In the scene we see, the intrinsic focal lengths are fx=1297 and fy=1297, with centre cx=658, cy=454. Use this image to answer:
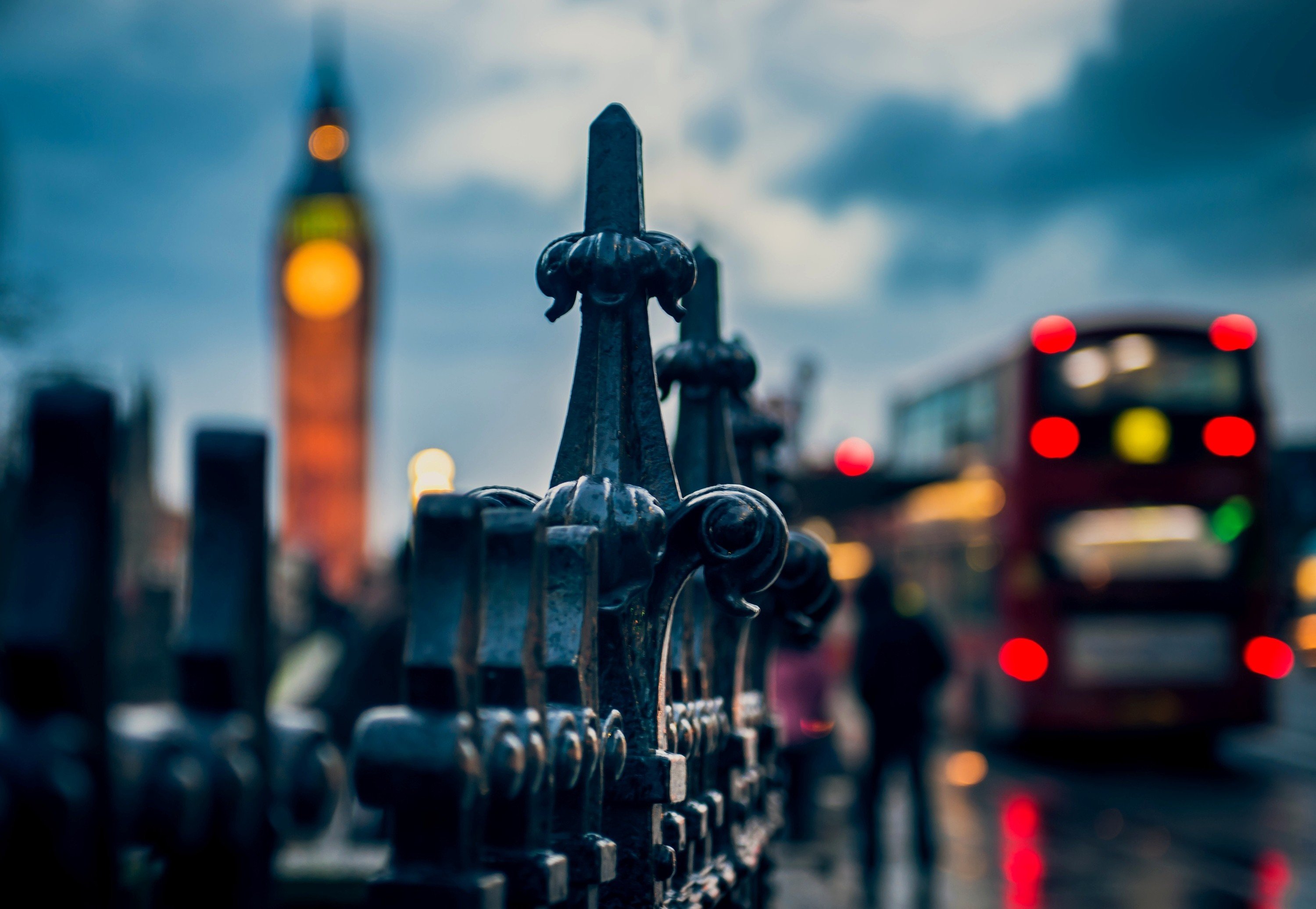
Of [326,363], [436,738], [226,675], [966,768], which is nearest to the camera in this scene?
[226,675]

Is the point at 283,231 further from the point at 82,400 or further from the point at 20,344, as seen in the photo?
the point at 82,400

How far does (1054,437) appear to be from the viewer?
13.2 metres

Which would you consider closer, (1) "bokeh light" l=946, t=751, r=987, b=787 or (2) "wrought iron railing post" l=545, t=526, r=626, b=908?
(2) "wrought iron railing post" l=545, t=526, r=626, b=908

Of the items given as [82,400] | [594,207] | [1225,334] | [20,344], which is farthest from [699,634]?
[1225,334]

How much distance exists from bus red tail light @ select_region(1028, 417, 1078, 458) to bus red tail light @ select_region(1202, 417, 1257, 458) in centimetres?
132

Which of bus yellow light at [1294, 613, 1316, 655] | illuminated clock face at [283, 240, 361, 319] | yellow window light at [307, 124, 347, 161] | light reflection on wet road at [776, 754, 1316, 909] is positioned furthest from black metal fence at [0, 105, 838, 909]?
yellow window light at [307, 124, 347, 161]

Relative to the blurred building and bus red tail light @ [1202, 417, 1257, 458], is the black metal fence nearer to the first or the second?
the blurred building

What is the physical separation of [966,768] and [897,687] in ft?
21.7

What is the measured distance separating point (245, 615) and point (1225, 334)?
14.0 meters

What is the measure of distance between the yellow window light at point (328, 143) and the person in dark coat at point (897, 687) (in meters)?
64.5

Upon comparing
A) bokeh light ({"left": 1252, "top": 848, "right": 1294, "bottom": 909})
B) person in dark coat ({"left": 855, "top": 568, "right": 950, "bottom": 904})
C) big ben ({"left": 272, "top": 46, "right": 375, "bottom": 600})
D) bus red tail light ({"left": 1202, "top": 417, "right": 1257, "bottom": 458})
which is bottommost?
bokeh light ({"left": 1252, "top": 848, "right": 1294, "bottom": 909})

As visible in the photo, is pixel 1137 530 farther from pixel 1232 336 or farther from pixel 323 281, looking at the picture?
pixel 323 281

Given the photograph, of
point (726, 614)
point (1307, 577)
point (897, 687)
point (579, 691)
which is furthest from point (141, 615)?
point (1307, 577)

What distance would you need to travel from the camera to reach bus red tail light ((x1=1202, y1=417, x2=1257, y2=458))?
13.2 m
